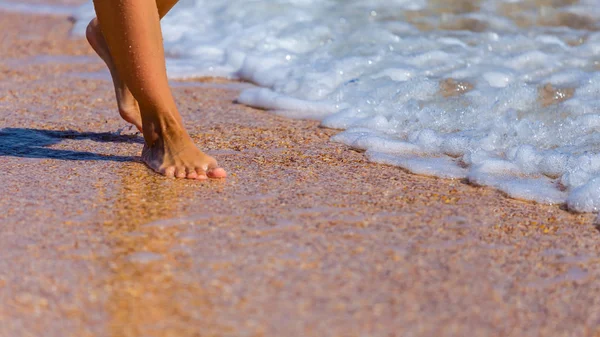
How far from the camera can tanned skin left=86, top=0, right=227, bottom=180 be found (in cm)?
235

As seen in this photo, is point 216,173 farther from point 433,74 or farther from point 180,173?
point 433,74

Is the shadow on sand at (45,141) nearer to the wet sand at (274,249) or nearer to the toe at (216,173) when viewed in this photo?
the wet sand at (274,249)

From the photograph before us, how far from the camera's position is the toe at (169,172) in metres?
2.42

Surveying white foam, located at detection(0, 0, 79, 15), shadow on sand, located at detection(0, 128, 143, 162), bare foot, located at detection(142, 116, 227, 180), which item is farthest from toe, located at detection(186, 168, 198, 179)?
white foam, located at detection(0, 0, 79, 15)

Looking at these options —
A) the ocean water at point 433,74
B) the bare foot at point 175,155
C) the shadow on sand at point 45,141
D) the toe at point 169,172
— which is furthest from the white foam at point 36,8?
the toe at point 169,172

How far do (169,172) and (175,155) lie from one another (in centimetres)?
6

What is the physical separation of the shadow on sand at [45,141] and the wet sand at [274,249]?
12 mm

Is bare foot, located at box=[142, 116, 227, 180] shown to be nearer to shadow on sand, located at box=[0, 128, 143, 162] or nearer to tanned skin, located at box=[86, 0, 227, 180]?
tanned skin, located at box=[86, 0, 227, 180]

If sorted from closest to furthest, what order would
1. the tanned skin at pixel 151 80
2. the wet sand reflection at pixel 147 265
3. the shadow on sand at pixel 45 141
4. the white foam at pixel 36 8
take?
the wet sand reflection at pixel 147 265 → the tanned skin at pixel 151 80 → the shadow on sand at pixel 45 141 → the white foam at pixel 36 8

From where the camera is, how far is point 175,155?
8.05ft

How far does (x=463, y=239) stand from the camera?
1986 mm

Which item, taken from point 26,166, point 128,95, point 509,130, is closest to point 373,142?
point 509,130

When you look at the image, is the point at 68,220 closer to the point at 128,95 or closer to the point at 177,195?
the point at 177,195

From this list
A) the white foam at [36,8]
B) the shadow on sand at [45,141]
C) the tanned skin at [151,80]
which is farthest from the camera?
the white foam at [36,8]
